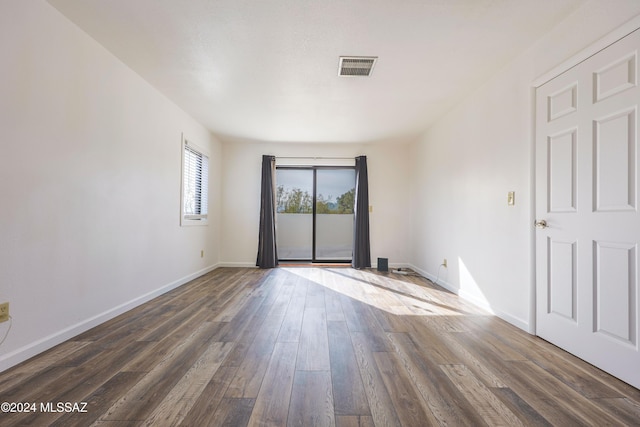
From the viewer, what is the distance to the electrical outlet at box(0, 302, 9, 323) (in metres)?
1.82

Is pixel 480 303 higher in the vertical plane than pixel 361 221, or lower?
lower

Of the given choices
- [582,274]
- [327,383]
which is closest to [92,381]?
[327,383]

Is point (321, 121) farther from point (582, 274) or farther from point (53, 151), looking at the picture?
point (582, 274)

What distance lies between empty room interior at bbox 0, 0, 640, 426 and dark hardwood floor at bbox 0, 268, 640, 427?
0.02 m

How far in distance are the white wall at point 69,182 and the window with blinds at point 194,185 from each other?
2.46 ft

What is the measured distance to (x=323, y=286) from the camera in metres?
4.26

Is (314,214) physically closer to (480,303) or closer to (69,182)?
(480,303)

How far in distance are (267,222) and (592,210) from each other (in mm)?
4680

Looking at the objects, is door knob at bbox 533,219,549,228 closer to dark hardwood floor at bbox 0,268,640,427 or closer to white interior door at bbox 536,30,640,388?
white interior door at bbox 536,30,640,388

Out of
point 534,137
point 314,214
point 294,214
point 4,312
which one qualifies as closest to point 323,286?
point 314,214

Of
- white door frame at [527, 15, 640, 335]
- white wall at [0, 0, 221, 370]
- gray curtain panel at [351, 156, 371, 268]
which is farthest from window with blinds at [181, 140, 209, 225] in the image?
white door frame at [527, 15, 640, 335]

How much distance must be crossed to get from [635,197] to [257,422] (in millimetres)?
2345

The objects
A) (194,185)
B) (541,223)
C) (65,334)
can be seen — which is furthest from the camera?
(194,185)

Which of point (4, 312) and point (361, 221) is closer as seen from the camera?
point (4, 312)
